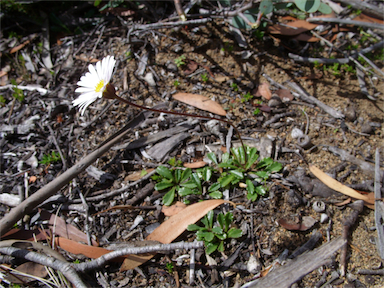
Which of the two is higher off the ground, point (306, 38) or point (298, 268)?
point (306, 38)

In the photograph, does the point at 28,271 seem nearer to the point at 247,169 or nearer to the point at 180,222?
the point at 180,222

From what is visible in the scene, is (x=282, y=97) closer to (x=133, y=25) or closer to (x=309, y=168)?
(x=309, y=168)

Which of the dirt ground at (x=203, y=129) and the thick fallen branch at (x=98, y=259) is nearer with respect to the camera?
the thick fallen branch at (x=98, y=259)

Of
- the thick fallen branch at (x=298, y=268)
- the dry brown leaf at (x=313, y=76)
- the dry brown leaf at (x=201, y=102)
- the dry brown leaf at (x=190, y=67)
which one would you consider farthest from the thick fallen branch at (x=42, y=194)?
the dry brown leaf at (x=313, y=76)

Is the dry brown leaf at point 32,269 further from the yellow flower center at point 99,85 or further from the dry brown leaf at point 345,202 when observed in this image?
the dry brown leaf at point 345,202

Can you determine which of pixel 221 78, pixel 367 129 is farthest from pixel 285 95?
pixel 367 129

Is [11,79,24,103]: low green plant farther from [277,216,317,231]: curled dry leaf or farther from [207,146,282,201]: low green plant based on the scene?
[277,216,317,231]: curled dry leaf

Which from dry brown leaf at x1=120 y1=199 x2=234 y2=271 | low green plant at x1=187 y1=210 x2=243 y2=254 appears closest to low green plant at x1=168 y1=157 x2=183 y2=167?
dry brown leaf at x1=120 y1=199 x2=234 y2=271
